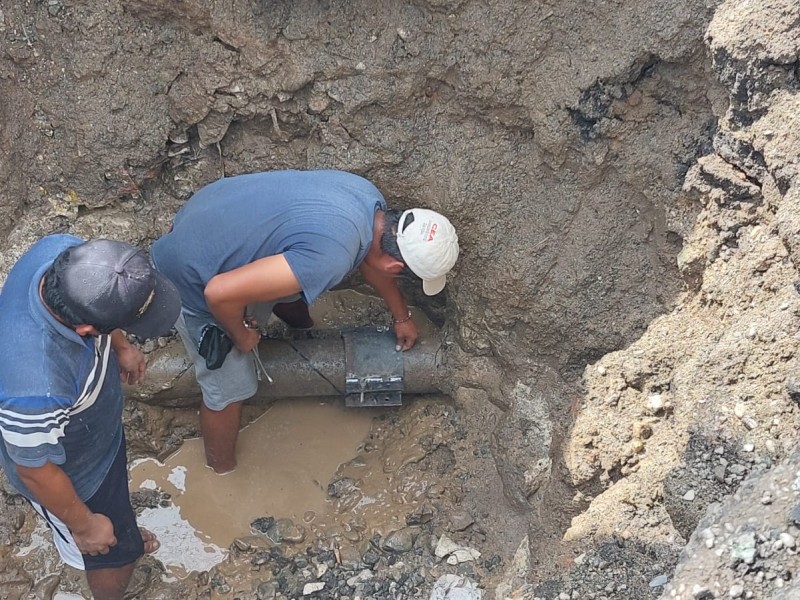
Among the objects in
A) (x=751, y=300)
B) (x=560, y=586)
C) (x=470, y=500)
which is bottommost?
(x=470, y=500)

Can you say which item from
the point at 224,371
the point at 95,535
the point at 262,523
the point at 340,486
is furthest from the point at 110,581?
the point at 340,486

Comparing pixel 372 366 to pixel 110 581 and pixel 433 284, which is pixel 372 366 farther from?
pixel 110 581

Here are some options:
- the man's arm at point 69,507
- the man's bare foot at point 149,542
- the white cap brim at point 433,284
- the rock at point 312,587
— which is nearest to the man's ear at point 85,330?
the man's arm at point 69,507

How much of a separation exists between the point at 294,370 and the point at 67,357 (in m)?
1.52

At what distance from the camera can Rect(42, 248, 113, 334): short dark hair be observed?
225 cm

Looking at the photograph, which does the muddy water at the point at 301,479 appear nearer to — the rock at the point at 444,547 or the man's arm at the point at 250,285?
the rock at the point at 444,547

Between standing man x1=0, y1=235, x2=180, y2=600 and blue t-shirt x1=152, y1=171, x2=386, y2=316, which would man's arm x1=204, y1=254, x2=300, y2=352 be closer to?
blue t-shirt x1=152, y1=171, x2=386, y2=316

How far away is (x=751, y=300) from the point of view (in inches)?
104

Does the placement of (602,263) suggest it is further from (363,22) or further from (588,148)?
(363,22)

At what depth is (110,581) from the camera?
3193 mm

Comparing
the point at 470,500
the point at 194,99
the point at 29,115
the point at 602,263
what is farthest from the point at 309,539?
the point at 29,115

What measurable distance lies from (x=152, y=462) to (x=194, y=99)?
179cm

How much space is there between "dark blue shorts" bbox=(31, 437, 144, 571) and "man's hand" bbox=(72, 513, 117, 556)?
7 cm

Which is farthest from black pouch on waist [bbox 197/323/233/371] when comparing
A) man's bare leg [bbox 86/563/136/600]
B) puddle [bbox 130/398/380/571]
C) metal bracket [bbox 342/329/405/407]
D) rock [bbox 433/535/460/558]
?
rock [bbox 433/535/460/558]
